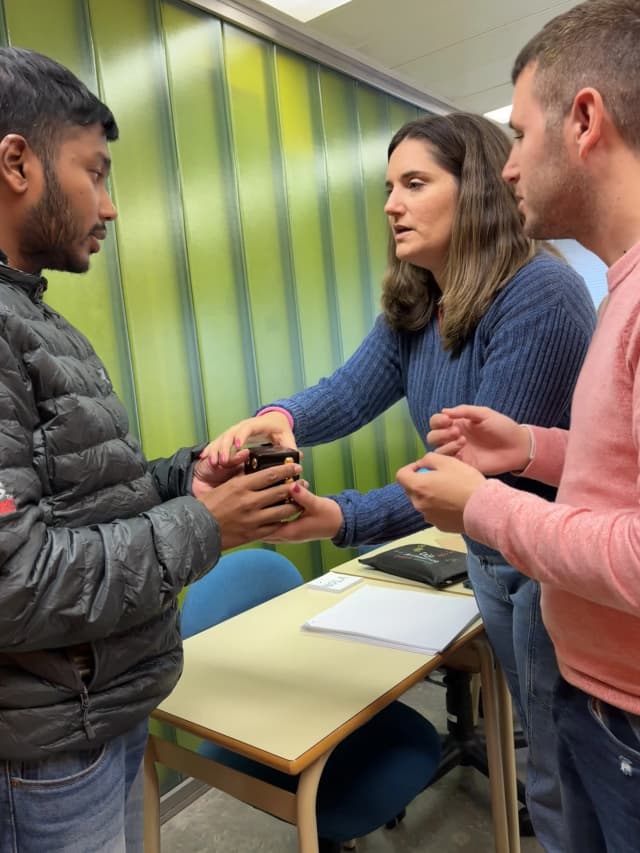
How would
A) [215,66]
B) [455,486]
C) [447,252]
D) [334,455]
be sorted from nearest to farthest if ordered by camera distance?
[455,486], [447,252], [215,66], [334,455]

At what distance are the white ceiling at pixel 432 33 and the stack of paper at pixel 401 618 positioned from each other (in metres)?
2.38

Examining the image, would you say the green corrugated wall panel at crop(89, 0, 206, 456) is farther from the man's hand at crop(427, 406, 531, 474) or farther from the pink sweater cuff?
the pink sweater cuff

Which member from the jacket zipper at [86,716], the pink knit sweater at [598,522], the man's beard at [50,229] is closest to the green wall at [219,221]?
the man's beard at [50,229]

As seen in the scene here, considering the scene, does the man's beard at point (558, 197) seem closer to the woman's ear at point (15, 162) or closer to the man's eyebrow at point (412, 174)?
the man's eyebrow at point (412, 174)

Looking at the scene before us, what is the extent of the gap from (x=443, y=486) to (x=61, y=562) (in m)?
0.56

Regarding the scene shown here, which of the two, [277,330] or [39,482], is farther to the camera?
[277,330]

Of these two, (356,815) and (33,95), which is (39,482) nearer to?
(33,95)

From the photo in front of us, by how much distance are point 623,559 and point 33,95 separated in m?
1.07

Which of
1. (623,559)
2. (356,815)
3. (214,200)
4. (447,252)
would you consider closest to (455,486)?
(623,559)

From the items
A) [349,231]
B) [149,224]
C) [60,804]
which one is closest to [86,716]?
[60,804]

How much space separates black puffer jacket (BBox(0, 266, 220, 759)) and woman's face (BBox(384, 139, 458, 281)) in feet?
2.76

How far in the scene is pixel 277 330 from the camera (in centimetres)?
291

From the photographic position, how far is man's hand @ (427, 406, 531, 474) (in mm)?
1152

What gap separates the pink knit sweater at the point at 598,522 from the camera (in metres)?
0.76
